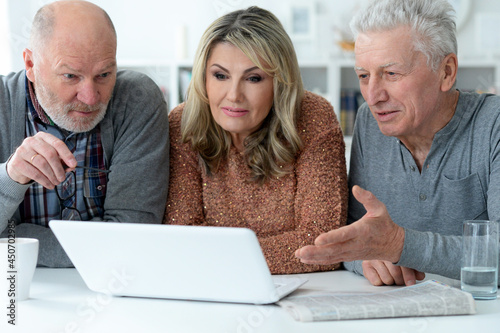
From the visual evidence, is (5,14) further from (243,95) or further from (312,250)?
(312,250)

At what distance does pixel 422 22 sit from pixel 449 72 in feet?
0.54

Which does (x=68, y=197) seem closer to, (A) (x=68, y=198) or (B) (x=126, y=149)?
(A) (x=68, y=198)

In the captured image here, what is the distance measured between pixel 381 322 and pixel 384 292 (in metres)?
0.16

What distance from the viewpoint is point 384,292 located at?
1216 mm

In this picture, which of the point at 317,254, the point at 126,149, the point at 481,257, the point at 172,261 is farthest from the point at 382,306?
the point at 126,149

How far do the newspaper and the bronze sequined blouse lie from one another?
495 millimetres

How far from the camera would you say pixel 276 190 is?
5.78 ft

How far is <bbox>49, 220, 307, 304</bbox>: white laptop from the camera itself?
3.49 feet

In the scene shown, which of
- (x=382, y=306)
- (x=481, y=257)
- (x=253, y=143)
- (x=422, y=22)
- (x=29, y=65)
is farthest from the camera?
(x=253, y=143)

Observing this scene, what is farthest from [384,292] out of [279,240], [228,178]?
[228,178]

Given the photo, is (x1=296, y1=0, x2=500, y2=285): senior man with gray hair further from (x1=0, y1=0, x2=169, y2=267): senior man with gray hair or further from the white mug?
the white mug

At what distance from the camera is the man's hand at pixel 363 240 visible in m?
1.16

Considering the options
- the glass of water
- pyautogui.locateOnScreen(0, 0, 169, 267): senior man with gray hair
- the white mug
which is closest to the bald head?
pyautogui.locateOnScreen(0, 0, 169, 267): senior man with gray hair

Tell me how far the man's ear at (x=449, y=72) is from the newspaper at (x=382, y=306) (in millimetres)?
664
